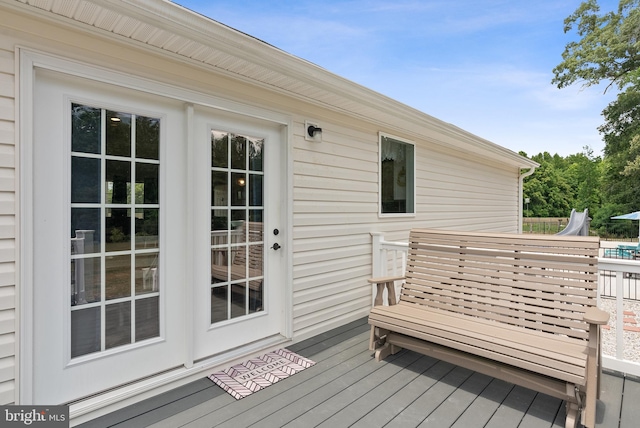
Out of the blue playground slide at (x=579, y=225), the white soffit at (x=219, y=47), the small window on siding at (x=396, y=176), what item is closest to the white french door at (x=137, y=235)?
the white soffit at (x=219, y=47)

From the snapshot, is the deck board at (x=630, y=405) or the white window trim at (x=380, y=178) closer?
the deck board at (x=630, y=405)

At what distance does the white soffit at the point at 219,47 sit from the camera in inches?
72.7

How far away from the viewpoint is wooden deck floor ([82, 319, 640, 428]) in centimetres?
198

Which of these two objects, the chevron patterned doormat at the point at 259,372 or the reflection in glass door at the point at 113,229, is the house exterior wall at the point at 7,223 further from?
the chevron patterned doormat at the point at 259,372

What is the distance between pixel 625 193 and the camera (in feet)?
51.1

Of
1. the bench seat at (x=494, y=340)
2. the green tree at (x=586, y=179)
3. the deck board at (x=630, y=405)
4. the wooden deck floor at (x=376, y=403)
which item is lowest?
the wooden deck floor at (x=376, y=403)

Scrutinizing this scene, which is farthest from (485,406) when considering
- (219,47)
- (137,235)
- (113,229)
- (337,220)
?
(219,47)

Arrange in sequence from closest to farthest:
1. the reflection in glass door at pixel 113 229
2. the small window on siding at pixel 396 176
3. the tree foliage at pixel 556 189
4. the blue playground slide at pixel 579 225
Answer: the reflection in glass door at pixel 113 229
the small window on siding at pixel 396 176
the blue playground slide at pixel 579 225
the tree foliage at pixel 556 189

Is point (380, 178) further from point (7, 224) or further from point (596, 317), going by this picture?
point (7, 224)

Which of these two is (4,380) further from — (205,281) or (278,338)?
(278,338)

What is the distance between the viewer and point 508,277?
2.53m

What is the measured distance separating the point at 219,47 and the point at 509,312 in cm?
275

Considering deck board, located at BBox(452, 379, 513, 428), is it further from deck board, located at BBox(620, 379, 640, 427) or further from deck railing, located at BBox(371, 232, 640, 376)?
deck railing, located at BBox(371, 232, 640, 376)

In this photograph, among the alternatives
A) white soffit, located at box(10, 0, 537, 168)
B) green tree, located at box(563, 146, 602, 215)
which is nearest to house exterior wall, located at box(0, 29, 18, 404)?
white soffit, located at box(10, 0, 537, 168)
